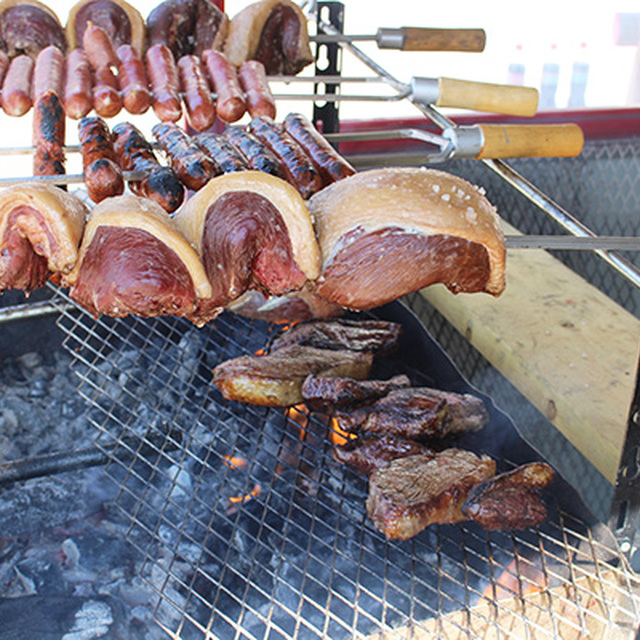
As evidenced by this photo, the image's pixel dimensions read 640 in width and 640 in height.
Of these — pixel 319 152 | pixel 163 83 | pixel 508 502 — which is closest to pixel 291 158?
pixel 319 152

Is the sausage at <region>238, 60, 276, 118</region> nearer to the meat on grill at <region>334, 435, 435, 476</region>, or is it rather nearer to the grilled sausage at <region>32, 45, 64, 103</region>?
the grilled sausage at <region>32, 45, 64, 103</region>

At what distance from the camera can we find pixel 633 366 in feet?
9.52

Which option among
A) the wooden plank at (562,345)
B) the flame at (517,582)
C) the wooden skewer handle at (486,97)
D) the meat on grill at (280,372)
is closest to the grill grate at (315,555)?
the flame at (517,582)

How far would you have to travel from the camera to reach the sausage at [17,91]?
260 centimetres

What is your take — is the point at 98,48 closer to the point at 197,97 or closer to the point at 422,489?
the point at 197,97

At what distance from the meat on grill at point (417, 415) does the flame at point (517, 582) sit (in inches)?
23.6

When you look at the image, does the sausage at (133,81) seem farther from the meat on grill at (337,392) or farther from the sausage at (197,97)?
the meat on grill at (337,392)

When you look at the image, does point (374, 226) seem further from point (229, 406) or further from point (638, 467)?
point (229, 406)

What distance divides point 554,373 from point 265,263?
5.68 feet

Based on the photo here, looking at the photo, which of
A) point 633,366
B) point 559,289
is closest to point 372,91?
point 559,289

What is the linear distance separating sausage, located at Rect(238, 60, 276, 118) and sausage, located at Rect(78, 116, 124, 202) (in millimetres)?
743

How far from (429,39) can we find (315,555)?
2.24 meters

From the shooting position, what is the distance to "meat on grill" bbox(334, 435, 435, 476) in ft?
8.01

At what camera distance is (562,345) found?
3.04m
